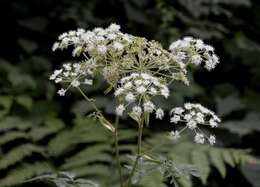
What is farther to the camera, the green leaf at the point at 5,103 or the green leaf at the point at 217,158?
the green leaf at the point at 5,103

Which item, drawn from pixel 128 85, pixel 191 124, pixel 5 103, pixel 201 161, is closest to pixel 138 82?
pixel 128 85

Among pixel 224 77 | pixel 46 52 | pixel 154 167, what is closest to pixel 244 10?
pixel 224 77

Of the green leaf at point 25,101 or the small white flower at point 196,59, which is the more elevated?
the green leaf at point 25,101

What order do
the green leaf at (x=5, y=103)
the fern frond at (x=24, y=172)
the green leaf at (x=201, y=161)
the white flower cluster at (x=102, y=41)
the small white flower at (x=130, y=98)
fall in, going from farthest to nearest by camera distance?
the green leaf at (x=5, y=103) < the green leaf at (x=201, y=161) < the fern frond at (x=24, y=172) < the white flower cluster at (x=102, y=41) < the small white flower at (x=130, y=98)

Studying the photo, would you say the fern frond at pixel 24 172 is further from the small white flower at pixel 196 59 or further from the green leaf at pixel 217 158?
the small white flower at pixel 196 59

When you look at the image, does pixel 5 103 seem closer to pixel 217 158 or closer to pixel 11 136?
pixel 11 136

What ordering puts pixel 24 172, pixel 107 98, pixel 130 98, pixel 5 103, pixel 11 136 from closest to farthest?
pixel 130 98, pixel 24 172, pixel 11 136, pixel 5 103, pixel 107 98

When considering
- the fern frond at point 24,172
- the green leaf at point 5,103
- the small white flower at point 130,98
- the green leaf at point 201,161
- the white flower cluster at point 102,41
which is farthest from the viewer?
the green leaf at point 5,103

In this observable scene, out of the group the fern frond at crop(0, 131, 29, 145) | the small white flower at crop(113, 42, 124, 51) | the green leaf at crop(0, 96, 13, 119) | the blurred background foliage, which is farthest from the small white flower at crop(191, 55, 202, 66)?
the green leaf at crop(0, 96, 13, 119)

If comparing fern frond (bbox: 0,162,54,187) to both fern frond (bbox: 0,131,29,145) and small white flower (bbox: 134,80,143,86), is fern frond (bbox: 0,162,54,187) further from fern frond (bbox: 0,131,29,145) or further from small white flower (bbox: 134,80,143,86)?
small white flower (bbox: 134,80,143,86)

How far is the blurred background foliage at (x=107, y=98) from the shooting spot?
11.2 ft

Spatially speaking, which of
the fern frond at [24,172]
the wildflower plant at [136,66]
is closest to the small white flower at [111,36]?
the wildflower plant at [136,66]

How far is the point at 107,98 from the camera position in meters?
3.90

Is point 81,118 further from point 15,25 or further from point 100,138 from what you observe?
point 15,25
